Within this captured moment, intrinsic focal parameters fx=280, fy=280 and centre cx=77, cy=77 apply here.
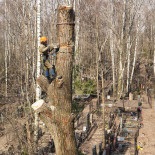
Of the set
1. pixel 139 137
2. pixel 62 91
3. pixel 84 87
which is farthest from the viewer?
pixel 84 87

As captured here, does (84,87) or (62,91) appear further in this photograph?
(84,87)

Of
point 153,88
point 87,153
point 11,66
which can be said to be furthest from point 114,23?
point 87,153

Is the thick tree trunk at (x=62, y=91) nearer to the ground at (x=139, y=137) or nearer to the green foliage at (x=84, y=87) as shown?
the ground at (x=139, y=137)

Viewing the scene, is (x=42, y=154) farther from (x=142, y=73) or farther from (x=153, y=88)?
(x=142, y=73)

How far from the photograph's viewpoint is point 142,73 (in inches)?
1040

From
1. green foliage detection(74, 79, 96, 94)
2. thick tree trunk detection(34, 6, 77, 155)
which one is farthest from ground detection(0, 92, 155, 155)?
thick tree trunk detection(34, 6, 77, 155)

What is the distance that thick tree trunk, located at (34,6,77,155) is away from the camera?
3811mm

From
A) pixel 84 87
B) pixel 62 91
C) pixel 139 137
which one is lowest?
pixel 139 137

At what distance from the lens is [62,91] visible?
3.88 meters

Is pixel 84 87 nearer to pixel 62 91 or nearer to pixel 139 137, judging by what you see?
pixel 139 137

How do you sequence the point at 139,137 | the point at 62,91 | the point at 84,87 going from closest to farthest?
the point at 62,91
the point at 139,137
the point at 84,87

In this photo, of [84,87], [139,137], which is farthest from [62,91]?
[84,87]

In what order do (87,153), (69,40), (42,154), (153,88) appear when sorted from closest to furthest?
(69,40)
(42,154)
(87,153)
(153,88)

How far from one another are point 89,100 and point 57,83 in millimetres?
14793
